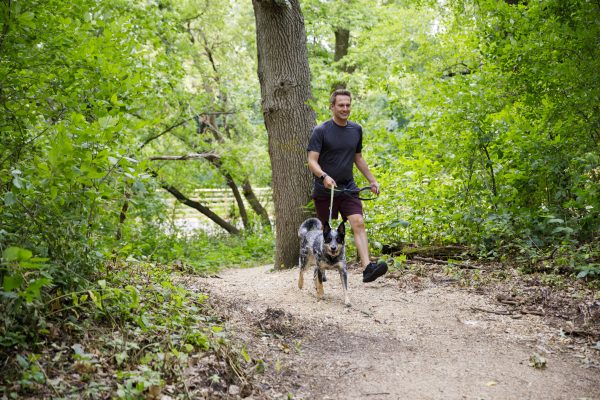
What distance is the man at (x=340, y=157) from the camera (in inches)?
256

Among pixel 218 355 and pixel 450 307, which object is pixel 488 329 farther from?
pixel 218 355

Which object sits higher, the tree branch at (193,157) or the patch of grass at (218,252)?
the tree branch at (193,157)

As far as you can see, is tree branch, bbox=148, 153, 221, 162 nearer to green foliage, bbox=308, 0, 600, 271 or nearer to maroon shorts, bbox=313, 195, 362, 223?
green foliage, bbox=308, 0, 600, 271

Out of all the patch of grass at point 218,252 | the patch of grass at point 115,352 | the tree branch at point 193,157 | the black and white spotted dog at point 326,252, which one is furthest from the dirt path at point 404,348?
the tree branch at point 193,157

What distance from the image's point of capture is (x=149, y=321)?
162 inches

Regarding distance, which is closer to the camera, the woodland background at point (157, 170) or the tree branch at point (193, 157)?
the woodland background at point (157, 170)

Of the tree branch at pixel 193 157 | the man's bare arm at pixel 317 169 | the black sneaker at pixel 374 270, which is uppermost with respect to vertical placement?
the tree branch at pixel 193 157

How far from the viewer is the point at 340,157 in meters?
6.67

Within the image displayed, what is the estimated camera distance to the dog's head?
19.9 ft

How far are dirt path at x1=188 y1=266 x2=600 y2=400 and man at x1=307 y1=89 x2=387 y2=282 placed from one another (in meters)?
0.91

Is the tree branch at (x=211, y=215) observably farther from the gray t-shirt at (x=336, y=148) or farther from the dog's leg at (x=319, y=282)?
the dog's leg at (x=319, y=282)

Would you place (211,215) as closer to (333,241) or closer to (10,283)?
(333,241)

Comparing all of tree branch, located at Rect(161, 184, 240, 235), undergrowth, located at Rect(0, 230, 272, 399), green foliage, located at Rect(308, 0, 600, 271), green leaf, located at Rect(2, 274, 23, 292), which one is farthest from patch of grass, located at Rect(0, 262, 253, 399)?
tree branch, located at Rect(161, 184, 240, 235)

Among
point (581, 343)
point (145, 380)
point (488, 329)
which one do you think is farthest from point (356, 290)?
point (145, 380)
